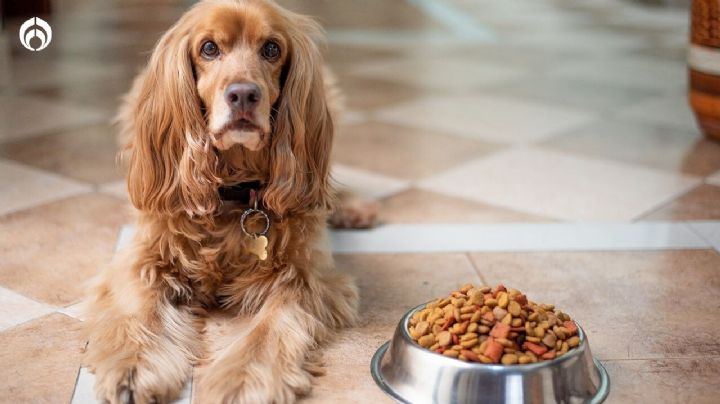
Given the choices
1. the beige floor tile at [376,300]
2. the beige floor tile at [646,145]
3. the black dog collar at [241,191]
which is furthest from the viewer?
the beige floor tile at [646,145]

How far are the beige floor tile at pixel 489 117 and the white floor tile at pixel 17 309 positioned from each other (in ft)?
10.5

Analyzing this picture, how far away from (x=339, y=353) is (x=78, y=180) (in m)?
2.28

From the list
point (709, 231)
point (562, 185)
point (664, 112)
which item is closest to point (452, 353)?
point (709, 231)

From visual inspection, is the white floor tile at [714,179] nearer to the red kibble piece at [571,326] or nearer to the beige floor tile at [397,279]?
the beige floor tile at [397,279]

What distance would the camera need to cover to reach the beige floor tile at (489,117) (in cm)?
574

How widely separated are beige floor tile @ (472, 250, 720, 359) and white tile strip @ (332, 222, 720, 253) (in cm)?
9

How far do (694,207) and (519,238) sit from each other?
1.01 metres

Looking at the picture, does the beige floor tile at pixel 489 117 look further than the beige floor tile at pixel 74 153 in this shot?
Yes

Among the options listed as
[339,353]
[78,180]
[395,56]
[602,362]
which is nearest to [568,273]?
[602,362]

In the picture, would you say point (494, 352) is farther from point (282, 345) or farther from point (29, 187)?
point (29, 187)


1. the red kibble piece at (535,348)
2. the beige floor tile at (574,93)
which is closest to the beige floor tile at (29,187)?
the red kibble piece at (535,348)

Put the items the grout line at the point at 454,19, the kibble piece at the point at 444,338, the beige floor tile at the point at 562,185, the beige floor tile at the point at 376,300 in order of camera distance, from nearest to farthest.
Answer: the kibble piece at the point at 444,338 < the beige floor tile at the point at 376,300 < the beige floor tile at the point at 562,185 < the grout line at the point at 454,19

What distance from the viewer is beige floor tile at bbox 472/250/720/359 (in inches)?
113

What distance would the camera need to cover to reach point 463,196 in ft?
14.7
